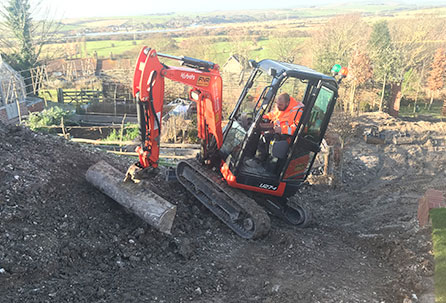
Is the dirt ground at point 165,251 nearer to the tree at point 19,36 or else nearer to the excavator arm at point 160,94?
the excavator arm at point 160,94

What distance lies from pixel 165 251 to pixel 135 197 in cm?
92

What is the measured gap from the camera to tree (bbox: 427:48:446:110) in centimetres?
2598

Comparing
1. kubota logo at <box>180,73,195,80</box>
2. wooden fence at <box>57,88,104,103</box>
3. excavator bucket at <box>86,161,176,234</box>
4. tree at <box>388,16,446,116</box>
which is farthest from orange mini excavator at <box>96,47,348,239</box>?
wooden fence at <box>57,88,104,103</box>

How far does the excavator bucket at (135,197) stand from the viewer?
516 cm

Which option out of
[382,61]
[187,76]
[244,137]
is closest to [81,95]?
[382,61]

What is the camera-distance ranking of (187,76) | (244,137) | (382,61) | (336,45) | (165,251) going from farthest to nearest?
(382,61) → (336,45) → (244,137) → (187,76) → (165,251)

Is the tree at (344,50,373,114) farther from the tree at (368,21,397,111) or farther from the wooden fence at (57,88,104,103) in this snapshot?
the wooden fence at (57,88,104,103)

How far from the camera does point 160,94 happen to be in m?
5.50

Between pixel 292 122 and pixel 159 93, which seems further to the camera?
pixel 292 122

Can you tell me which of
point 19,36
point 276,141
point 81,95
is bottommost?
point 81,95

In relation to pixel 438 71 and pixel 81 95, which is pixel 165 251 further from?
pixel 438 71

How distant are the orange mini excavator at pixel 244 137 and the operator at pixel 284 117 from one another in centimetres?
7

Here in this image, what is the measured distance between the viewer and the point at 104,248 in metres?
4.84

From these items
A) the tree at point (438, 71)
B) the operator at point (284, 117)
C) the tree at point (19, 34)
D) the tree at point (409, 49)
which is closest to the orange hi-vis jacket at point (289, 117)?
the operator at point (284, 117)
